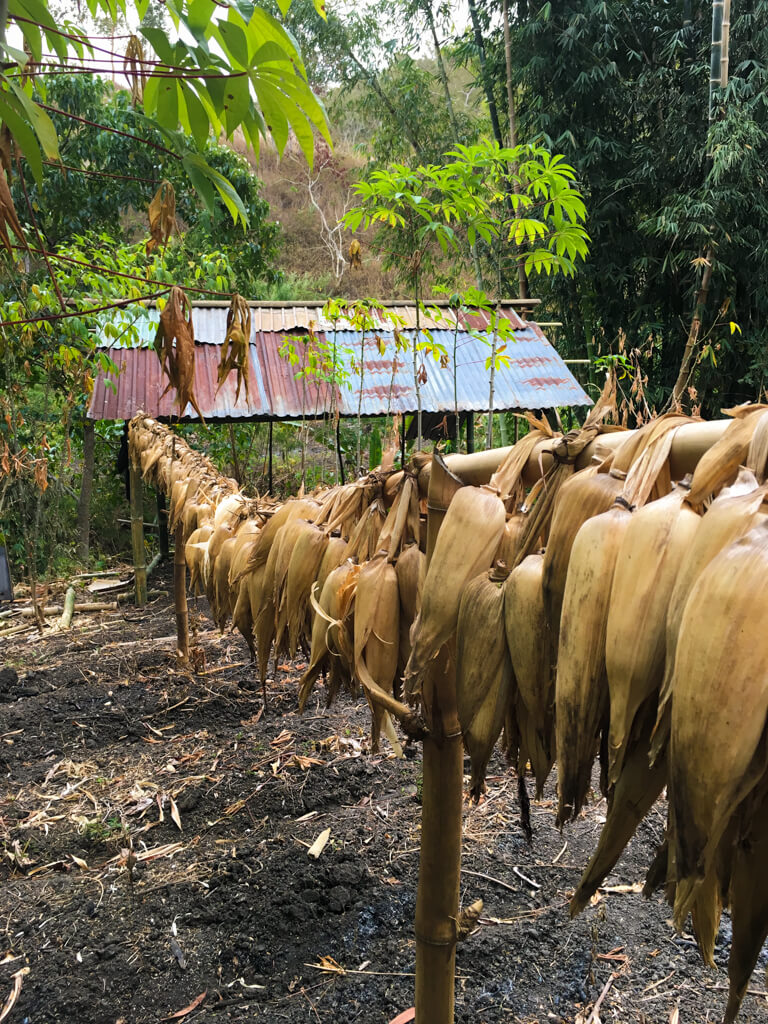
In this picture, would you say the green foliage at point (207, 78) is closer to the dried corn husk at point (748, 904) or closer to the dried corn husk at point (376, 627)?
the dried corn husk at point (376, 627)

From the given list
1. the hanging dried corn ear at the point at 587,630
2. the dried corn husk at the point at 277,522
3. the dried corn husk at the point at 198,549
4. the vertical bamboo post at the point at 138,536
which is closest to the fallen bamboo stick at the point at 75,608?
the vertical bamboo post at the point at 138,536

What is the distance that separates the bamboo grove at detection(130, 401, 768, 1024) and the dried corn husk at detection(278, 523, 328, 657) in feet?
0.21

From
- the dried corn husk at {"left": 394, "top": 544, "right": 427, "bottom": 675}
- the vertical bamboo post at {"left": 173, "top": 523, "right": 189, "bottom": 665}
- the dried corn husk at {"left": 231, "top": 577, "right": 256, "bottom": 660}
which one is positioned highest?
the dried corn husk at {"left": 394, "top": 544, "right": 427, "bottom": 675}

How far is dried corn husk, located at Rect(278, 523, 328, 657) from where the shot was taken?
69 centimetres

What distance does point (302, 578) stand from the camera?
2.29 feet

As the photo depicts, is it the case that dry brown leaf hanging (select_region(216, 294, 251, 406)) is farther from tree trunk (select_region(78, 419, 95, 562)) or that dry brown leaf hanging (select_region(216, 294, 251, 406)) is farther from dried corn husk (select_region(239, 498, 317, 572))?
tree trunk (select_region(78, 419, 95, 562))

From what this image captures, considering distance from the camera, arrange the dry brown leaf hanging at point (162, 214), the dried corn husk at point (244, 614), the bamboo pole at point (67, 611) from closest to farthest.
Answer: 1. the dried corn husk at point (244, 614)
2. the dry brown leaf hanging at point (162, 214)
3. the bamboo pole at point (67, 611)

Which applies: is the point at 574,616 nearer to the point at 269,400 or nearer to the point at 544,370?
the point at 269,400

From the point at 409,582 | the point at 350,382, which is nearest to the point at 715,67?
the point at 350,382

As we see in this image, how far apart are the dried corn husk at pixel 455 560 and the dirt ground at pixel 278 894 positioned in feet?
3.48

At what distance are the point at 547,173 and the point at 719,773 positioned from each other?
213 centimetres

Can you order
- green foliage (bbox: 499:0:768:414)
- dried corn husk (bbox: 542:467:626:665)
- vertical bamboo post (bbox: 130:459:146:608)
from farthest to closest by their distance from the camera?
1. green foliage (bbox: 499:0:768:414)
2. vertical bamboo post (bbox: 130:459:146:608)
3. dried corn husk (bbox: 542:467:626:665)

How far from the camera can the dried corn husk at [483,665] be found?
39 centimetres

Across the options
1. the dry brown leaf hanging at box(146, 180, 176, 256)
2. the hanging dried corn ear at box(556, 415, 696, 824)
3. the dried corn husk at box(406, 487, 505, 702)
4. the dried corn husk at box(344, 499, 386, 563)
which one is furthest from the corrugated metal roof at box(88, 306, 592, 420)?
the hanging dried corn ear at box(556, 415, 696, 824)
